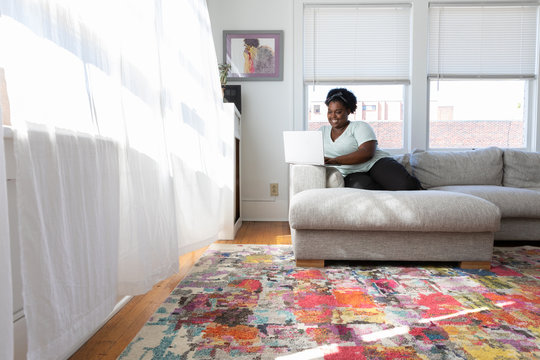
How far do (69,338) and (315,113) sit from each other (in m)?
3.05

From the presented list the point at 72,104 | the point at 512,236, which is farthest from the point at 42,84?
the point at 512,236

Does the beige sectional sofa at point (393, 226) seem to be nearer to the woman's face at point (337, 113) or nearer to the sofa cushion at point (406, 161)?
the woman's face at point (337, 113)

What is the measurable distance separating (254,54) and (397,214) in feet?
7.45

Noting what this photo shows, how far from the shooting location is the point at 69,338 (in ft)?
2.65

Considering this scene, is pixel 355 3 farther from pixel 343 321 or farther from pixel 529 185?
pixel 343 321

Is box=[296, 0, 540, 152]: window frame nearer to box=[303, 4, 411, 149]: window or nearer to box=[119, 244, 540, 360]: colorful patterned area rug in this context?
box=[303, 4, 411, 149]: window

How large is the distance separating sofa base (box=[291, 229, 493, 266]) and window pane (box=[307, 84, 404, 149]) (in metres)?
1.82

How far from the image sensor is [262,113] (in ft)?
11.4

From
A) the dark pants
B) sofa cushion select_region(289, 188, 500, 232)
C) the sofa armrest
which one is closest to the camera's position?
sofa cushion select_region(289, 188, 500, 232)

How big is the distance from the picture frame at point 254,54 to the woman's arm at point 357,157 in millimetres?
1320

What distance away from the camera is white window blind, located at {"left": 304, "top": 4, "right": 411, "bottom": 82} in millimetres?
3414

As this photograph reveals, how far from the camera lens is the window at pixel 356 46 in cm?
341

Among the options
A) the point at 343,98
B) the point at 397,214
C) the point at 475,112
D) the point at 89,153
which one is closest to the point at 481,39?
the point at 475,112

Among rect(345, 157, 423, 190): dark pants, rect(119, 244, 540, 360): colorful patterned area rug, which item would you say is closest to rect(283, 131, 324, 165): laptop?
rect(345, 157, 423, 190): dark pants
